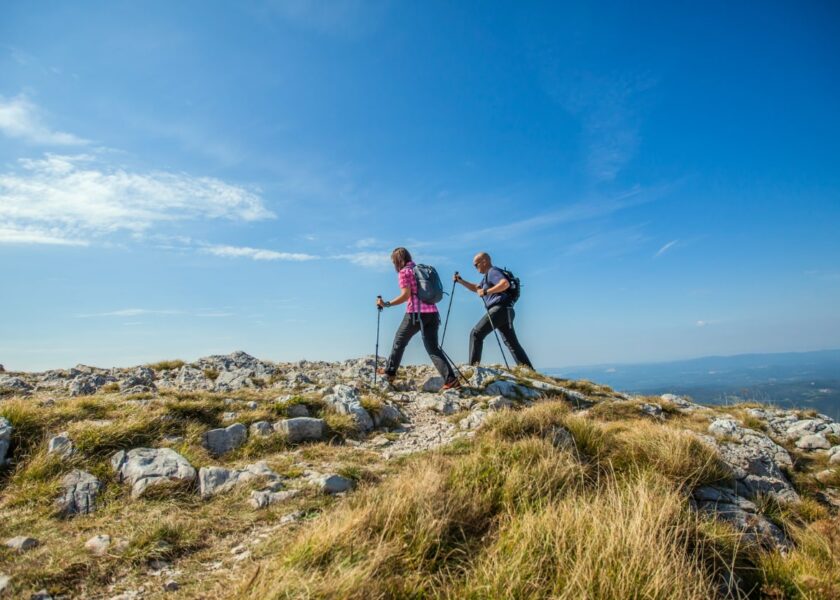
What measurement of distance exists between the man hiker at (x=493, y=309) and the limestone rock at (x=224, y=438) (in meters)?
7.78

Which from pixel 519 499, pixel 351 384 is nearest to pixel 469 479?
pixel 519 499

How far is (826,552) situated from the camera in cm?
405

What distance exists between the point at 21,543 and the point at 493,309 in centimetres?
1079

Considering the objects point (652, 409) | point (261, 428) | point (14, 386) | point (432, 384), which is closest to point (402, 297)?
point (432, 384)

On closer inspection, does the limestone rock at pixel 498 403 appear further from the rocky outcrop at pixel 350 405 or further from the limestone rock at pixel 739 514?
the limestone rock at pixel 739 514

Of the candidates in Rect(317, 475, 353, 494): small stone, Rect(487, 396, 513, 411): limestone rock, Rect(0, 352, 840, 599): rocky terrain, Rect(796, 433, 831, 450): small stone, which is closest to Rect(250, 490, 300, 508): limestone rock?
Rect(0, 352, 840, 599): rocky terrain

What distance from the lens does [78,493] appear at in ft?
15.3

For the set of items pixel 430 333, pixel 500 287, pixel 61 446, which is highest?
pixel 500 287

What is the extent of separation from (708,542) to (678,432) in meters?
2.74

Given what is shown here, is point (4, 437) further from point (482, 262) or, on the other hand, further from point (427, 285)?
point (482, 262)

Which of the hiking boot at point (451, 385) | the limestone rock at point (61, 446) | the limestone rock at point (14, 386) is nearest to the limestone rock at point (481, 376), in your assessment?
the hiking boot at point (451, 385)

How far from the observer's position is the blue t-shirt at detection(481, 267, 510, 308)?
12.5 meters

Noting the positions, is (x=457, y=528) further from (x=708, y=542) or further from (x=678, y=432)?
(x=678, y=432)

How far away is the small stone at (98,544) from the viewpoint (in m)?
3.54
